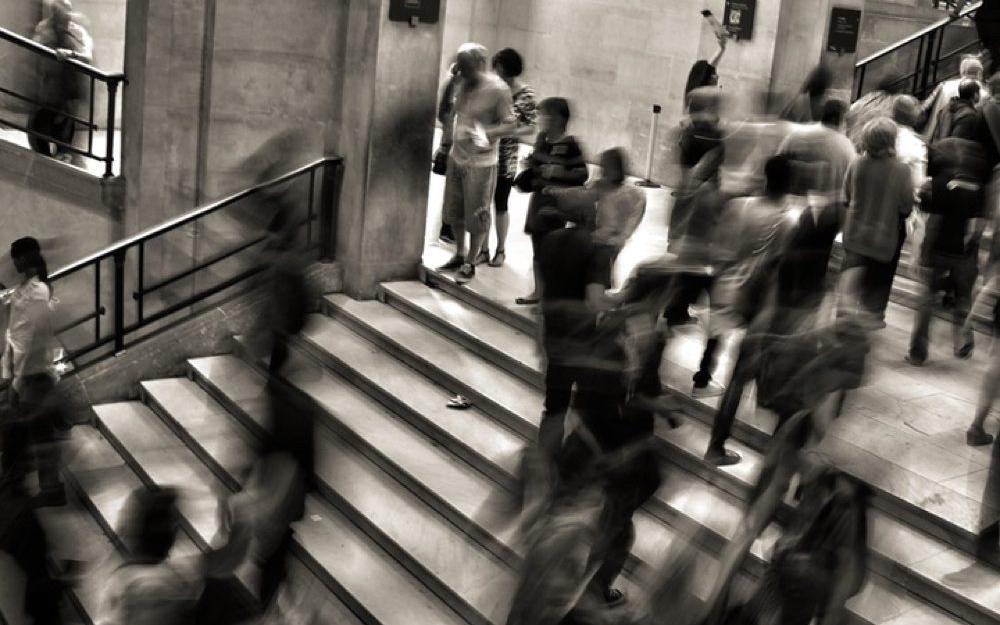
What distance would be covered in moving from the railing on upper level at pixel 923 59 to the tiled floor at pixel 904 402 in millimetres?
4208

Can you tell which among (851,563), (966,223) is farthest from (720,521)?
(966,223)

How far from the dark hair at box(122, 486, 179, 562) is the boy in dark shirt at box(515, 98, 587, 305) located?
369cm

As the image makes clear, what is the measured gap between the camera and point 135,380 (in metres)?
10.4

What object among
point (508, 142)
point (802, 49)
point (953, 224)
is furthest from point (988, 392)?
point (802, 49)

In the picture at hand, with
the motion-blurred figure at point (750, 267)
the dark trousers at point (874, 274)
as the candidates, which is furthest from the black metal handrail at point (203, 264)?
the dark trousers at point (874, 274)

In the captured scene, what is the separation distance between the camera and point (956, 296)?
9727mm

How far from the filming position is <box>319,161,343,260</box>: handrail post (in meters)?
10.9

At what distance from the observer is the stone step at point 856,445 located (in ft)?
22.7

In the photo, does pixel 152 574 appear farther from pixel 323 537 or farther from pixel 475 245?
pixel 475 245

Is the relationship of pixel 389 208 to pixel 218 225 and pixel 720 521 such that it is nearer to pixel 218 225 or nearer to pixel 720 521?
pixel 218 225

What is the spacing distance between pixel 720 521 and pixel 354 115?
5.07 metres

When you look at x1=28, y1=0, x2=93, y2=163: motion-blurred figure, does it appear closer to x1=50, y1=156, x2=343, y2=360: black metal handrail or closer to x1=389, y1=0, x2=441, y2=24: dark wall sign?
x1=50, y1=156, x2=343, y2=360: black metal handrail

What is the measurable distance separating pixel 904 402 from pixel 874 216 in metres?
1.22

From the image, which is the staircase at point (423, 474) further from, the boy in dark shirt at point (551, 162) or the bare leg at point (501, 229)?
the boy in dark shirt at point (551, 162)
